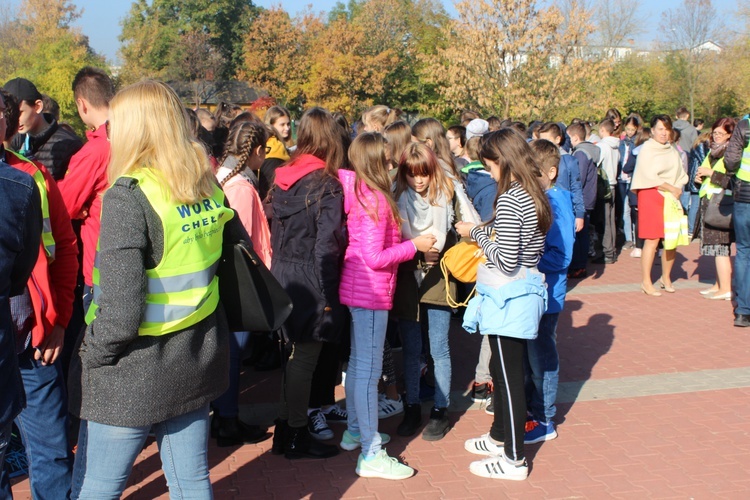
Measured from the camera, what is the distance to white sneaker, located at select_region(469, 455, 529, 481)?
13.8 ft

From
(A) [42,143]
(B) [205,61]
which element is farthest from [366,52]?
(A) [42,143]

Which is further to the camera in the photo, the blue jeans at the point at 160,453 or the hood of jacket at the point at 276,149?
the hood of jacket at the point at 276,149

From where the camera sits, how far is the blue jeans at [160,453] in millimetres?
2672

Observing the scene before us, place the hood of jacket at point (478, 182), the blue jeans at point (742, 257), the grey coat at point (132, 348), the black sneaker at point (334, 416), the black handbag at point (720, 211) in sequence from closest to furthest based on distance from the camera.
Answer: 1. the grey coat at point (132, 348)
2. the black sneaker at point (334, 416)
3. the hood of jacket at point (478, 182)
4. the blue jeans at point (742, 257)
5. the black handbag at point (720, 211)

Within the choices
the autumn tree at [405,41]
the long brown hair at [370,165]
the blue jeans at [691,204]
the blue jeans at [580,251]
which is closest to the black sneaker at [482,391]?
the long brown hair at [370,165]

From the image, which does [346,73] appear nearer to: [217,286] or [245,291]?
[245,291]

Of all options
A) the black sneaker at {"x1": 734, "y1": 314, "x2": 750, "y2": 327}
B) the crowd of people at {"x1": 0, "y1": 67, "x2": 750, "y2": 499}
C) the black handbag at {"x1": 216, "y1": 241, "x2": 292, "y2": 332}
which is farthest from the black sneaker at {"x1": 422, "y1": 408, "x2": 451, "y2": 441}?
the black sneaker at {"x1": 734, "y1": 314, "x2": 750, "y2": 327}

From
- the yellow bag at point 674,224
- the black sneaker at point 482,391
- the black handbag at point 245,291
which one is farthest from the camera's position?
the yellow bag at point 674,224

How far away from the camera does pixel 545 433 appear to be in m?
Answer: 4.79

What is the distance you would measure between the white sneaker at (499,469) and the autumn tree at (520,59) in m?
24.9

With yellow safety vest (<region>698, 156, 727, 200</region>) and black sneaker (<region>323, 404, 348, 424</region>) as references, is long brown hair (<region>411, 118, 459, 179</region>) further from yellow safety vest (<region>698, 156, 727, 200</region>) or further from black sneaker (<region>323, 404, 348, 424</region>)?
yellow safety vest (<region>698, 156, 727, 200</region>)

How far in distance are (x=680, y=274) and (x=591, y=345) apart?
12.3ft

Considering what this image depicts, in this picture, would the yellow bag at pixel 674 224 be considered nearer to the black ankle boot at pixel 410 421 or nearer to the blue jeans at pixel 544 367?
the blue jeans at pixel 544 367

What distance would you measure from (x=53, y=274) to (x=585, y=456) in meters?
3.19
